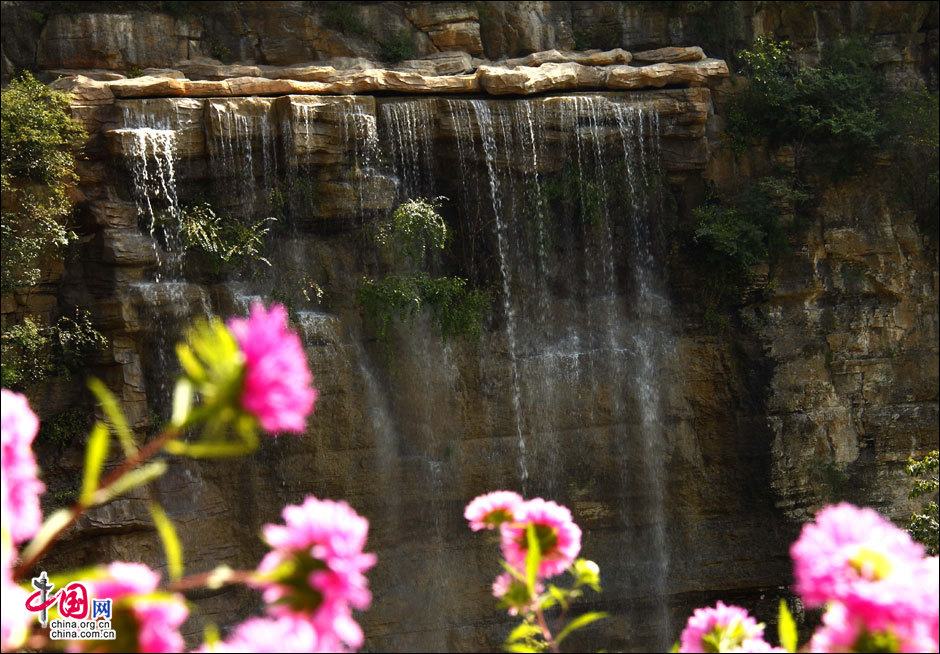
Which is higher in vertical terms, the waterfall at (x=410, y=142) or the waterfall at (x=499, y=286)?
the waterfall at (x=410, y=142)

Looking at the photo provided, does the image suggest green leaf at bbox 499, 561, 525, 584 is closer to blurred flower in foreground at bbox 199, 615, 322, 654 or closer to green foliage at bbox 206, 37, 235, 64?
blurred flower in foreground at bbox 199, 615, 322, 654

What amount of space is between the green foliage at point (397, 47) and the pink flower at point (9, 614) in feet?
41.2

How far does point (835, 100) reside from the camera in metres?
13.5

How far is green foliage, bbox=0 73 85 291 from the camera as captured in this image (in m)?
10.5

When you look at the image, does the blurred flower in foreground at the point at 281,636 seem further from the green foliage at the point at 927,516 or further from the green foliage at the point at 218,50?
→ the green foliage at the point at 218,50

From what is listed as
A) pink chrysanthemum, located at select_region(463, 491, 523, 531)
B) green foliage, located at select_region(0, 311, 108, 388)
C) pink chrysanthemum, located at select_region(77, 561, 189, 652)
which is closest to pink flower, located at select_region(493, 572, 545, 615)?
pink chrysanthemum, located at select_region(463, 491, 523, 531)

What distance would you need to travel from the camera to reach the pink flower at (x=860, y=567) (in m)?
1.95

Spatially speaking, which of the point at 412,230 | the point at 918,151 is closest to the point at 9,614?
the point at 412,230

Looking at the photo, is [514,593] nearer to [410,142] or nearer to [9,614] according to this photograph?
[9,614]

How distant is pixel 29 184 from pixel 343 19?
4830mm

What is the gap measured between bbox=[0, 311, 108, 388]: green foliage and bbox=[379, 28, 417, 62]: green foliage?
5226 millimetres

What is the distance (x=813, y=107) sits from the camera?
44.3 ft

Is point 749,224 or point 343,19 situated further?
point 343,19

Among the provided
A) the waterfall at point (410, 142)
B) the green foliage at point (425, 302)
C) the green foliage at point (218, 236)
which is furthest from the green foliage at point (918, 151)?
the green foliage at point (218, 236)
